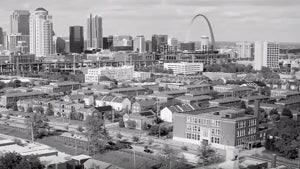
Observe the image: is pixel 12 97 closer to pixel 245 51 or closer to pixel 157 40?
pixel 245 51

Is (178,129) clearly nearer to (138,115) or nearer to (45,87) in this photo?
(138,115)

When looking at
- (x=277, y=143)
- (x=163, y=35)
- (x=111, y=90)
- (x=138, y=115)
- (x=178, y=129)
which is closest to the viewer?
(x=277, y=143)

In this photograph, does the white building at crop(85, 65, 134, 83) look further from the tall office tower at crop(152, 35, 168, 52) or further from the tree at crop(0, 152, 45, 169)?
the tall office tower at crop(152, 35, 168, 52)

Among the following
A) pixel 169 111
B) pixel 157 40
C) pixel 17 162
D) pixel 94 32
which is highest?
pixel 94 32

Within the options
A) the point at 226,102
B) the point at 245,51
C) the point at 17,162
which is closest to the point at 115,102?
the point at 226,102

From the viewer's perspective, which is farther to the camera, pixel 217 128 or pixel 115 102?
pixel 115 102

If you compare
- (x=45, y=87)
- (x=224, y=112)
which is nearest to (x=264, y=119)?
(x=224, y=112)

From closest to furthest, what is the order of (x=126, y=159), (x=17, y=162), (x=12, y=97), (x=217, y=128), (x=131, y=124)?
(x=17, y=162) < (x=126, y=159) < (x=217, y=128) < (x=131, y=124) < (x=12, y=97)
